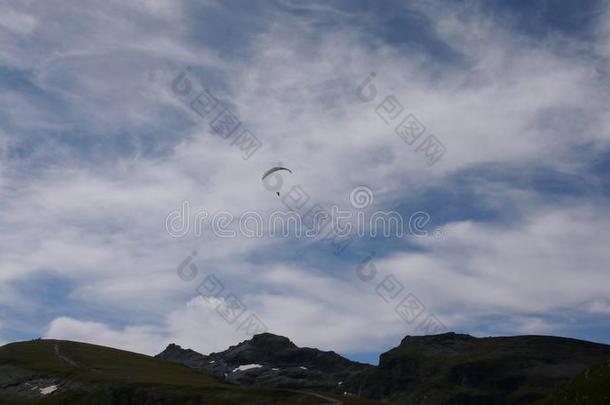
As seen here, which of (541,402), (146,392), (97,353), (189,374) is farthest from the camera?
(97,353)

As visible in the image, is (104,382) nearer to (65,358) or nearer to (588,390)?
(65,358)

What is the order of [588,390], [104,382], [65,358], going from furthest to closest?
[65,358] → [104,382] → [588,390]

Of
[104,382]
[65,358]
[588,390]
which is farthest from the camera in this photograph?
[65,358]

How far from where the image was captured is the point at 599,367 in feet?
305

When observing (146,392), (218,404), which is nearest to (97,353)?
(146,392)

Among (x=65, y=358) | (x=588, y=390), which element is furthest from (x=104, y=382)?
(x=588, y=390)

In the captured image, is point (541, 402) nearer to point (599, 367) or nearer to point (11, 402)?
point (599, 367)

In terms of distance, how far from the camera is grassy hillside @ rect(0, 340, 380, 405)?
120375 millimetres

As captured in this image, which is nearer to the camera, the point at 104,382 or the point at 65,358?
the point at 104,382

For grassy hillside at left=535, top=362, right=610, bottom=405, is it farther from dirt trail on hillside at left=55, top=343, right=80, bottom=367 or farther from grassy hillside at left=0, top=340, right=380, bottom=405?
dirt trail on hillside at left=55, top=343, right=80, bottom=367

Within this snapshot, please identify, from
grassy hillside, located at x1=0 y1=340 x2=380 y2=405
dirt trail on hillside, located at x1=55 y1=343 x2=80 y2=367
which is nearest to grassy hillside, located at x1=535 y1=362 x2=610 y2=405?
grassy hillside, located at x1=0 y1=340 x2=380 y2=405

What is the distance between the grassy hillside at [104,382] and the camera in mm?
120375

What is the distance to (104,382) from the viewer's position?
→ 5246 inches

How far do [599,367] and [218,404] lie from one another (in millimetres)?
63527
